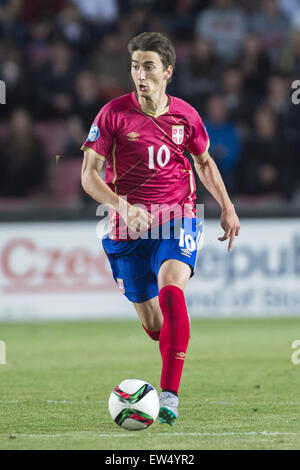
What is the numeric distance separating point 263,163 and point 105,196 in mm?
7806

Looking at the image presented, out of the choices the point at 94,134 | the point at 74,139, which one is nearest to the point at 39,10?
the point at 74,139

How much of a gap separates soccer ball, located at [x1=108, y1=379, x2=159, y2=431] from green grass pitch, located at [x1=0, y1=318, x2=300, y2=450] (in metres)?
0.09

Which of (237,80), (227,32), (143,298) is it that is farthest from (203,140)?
(227,32)

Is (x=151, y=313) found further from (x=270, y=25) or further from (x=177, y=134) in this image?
(x=270, y=25)

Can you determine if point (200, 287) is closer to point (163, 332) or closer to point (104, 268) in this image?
point (104, 268)

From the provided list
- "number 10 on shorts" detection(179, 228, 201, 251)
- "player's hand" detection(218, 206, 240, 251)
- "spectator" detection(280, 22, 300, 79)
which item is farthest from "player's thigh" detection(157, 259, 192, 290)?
"spectator" detection(280, 22, 300, 79)

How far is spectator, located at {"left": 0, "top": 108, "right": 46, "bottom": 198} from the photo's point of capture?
13.4 meters

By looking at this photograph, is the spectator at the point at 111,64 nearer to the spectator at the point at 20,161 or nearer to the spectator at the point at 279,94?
the spectator at the point at 20,161

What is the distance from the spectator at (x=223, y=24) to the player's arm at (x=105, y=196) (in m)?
9.86

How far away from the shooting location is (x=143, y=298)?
649 cm

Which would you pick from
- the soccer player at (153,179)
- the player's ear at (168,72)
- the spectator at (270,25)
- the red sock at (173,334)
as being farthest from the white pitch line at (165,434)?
the spectator at (270,25)

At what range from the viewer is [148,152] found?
20.4 feet

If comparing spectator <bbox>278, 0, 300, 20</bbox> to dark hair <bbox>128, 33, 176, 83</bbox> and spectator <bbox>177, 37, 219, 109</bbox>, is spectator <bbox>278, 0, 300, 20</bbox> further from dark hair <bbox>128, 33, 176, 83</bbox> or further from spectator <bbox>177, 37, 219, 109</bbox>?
dark hair <bbox>128, 33, 176, 83</bbox>
